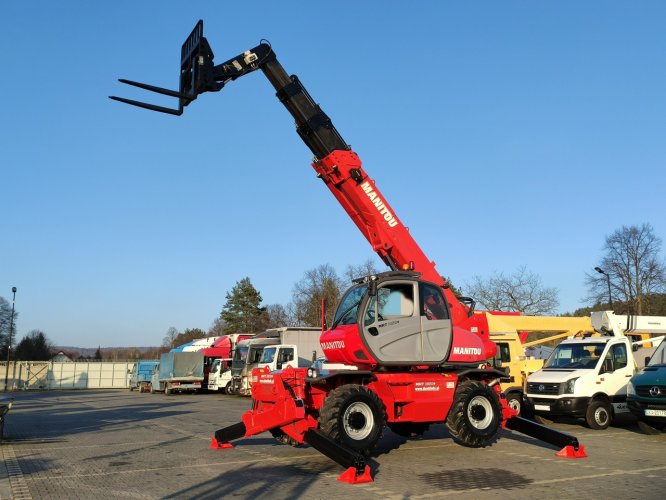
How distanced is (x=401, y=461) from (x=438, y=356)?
196 cm

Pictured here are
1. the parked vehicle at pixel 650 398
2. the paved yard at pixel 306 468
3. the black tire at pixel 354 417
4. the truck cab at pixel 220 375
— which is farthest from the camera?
the truck cab at pixel 220 375

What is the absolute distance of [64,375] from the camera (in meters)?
46.2

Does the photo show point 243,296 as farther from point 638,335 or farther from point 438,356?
point 438,356

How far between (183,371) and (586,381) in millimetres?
25226

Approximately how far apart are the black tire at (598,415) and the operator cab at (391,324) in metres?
5.79

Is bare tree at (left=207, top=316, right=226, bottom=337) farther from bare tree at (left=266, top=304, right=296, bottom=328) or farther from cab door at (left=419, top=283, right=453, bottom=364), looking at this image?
cab door at (left=419, top=283, right=453, bottom=364)

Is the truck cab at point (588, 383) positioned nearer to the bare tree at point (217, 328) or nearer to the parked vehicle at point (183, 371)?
the parked vehicle at point (183, 371)

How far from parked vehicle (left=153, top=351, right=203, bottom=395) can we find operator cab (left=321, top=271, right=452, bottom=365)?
2519cm

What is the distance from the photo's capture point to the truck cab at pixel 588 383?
1416cm

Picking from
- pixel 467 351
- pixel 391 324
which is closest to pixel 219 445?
pixel 391 324

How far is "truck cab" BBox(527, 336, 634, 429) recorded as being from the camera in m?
14.2

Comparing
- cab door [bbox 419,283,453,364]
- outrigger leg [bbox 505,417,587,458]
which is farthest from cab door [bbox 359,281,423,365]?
outrigger leg [bbox 505,417,587,458]

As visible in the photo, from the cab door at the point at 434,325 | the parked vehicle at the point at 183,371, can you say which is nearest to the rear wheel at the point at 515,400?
the cab door at the point at 434,325

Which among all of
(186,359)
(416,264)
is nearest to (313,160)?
(416,264)
